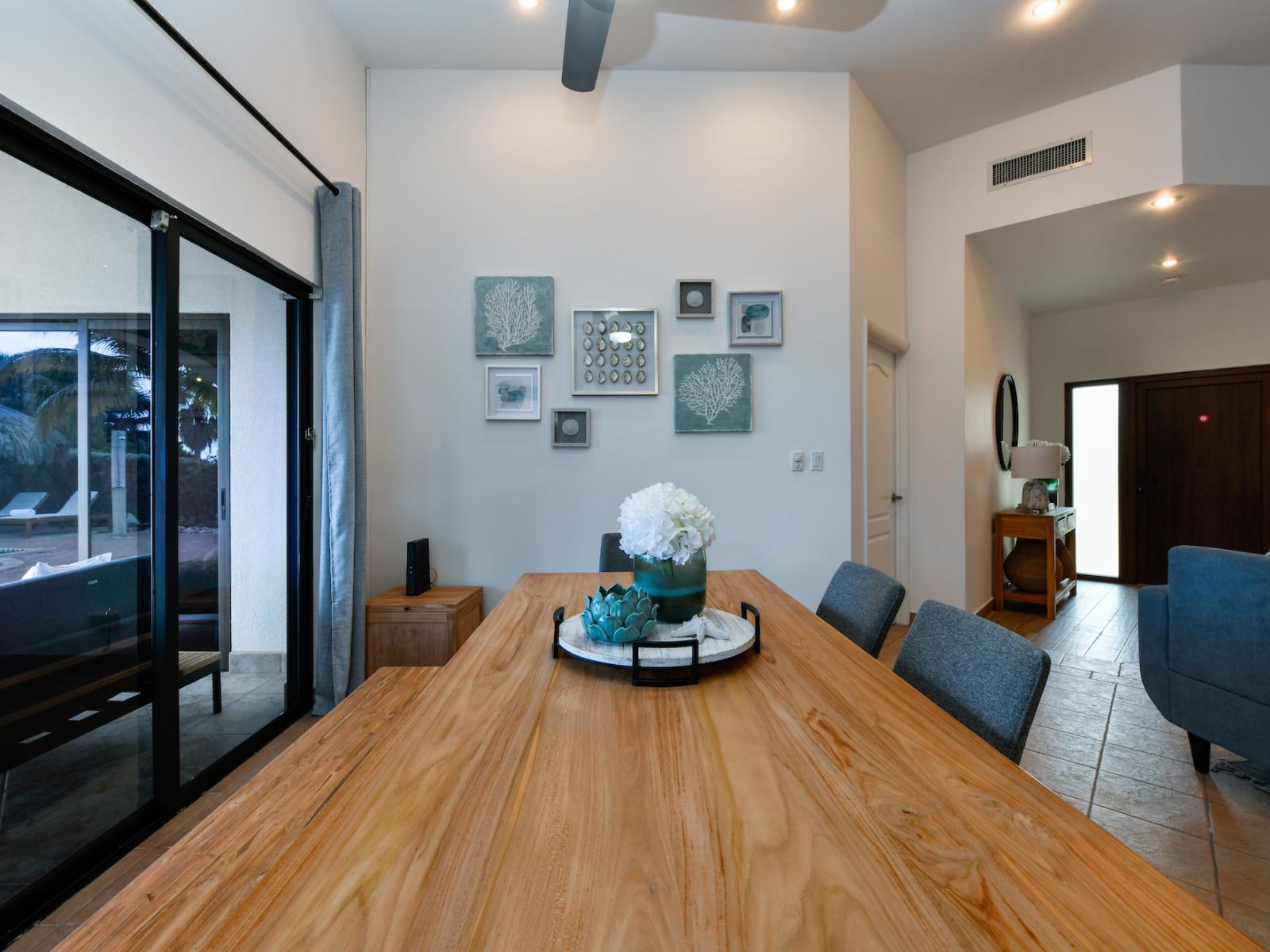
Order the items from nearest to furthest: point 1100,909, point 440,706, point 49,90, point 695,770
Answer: point 1100,909
point 695,770
point 440,706
point 49,90

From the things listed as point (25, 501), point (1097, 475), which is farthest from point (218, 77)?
point (1097, 475)

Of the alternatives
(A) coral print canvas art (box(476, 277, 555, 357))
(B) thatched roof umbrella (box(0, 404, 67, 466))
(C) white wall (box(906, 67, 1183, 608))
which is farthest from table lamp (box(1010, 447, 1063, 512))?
(B) thatched roof umbrella (box(0, 404, 67, 466))

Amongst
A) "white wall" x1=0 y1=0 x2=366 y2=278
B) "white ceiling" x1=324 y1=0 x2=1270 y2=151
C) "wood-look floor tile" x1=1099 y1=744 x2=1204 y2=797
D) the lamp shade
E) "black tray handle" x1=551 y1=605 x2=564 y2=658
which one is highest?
"white ceiling" x1=324 y1=0 x2=1270 y2=151

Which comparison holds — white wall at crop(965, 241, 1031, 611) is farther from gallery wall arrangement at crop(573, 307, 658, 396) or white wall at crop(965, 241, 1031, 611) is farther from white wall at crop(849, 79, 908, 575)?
Answer: gallery wall arrangement at crop(573, 307, 658, 396)

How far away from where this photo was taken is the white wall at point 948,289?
11.7 ft

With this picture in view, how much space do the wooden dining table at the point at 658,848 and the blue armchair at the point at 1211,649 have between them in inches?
68.2

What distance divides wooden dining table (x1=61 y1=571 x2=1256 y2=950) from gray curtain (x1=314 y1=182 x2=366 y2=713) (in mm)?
1889

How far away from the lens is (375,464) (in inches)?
123

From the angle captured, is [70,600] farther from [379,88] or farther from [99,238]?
[379,88]

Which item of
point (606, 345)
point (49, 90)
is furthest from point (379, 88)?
point (49, 90)

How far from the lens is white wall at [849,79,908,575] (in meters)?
3.28

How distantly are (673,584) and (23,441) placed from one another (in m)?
1.67

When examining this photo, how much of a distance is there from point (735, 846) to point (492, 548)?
270 cm

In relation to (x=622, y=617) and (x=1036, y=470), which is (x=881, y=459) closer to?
(x=1036, y=470)
